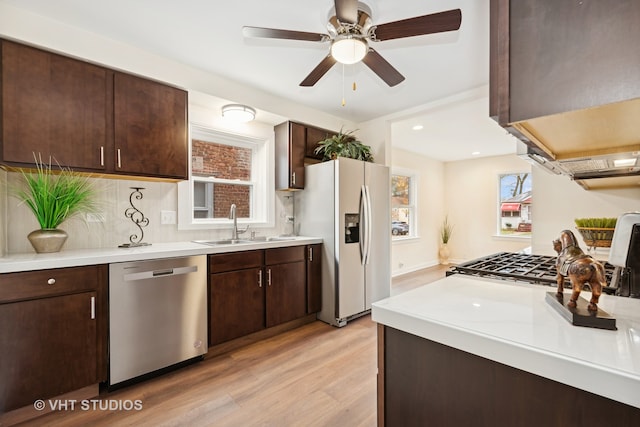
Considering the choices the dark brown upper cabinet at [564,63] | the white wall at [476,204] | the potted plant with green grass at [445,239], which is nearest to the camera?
the dark brown upper cabinet at [564,63]

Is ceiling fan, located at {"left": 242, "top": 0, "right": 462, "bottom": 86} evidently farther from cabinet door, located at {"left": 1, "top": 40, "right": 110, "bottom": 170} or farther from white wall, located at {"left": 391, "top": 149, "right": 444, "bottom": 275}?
white wall, located at {"left": 391, "top": 149, "right": 444, "bottom": 275}

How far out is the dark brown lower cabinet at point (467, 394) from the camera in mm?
598

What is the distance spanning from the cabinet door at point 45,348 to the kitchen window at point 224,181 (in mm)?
1153

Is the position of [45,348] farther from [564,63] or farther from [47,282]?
[564,63]

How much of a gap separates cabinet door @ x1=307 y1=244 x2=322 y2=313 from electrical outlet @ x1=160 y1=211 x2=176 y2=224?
1.38m

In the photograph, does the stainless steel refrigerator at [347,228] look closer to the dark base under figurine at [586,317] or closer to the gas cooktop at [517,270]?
the gas cooktop at [517,270]

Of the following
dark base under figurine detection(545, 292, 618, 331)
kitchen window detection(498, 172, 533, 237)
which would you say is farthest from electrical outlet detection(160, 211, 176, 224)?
kitchen window detection(498, 172, 533, 237)

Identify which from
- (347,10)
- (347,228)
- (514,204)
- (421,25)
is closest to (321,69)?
(347,10)

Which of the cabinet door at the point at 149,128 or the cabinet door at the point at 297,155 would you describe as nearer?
the cabinet door at the point at 149,128

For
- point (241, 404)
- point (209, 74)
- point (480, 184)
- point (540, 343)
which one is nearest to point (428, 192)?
point (480, 184)

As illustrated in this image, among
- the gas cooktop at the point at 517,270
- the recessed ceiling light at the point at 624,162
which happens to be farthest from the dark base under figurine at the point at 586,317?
the recessed ceiling light at the point at 624,162

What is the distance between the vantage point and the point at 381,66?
2.02 m

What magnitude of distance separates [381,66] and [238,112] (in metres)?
1.52

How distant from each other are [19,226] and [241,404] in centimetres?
198
